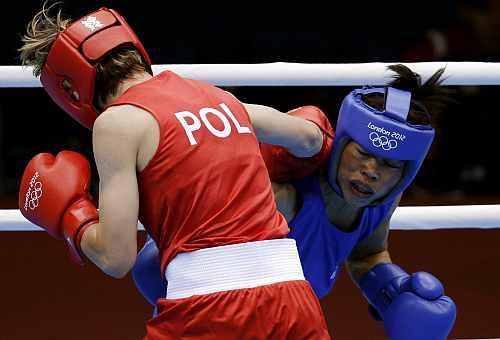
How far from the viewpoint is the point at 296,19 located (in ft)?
17.0

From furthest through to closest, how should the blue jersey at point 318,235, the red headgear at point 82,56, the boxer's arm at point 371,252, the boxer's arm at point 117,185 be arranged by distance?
the boxer's arm at point 371,252
the blue jersey at point 318,235
the red headgear at point 82,56
the boxer's arm at point 117,185

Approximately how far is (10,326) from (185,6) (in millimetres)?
2766

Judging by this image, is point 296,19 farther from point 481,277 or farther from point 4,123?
point 481,277

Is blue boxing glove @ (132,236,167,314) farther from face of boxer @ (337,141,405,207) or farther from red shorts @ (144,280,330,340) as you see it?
face of boxer @ (337,141,405,207)

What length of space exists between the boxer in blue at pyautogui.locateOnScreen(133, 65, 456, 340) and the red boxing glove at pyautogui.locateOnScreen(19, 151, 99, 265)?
8.9 inches

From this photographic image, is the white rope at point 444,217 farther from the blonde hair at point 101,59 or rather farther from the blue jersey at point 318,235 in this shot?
the blonde hair at point 101,59

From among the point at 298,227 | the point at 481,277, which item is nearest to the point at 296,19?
the point at 481,277

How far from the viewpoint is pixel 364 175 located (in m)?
1.86

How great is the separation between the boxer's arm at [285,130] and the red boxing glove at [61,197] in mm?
302

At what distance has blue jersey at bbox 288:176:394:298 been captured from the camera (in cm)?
196

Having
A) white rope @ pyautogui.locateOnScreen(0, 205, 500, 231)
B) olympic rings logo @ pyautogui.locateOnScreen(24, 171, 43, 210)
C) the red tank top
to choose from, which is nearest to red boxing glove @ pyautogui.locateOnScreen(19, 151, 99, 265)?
olympic rings logo @ pyautogui.locateOnScreen(24, 171, 43, 210)

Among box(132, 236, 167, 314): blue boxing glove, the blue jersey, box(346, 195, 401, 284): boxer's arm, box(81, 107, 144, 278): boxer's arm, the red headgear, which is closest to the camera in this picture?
box(81, 107, 144, 278): boxer's arm

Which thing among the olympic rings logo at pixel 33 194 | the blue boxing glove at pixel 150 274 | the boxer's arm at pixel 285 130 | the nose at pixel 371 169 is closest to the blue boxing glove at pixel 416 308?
the nose at pixel 371 169

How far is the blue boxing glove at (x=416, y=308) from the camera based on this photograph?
187 cm
